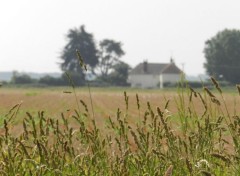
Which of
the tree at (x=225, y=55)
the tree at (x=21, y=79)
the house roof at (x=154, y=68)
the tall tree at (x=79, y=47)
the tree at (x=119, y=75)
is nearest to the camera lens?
the tree at (x=225, y=55)

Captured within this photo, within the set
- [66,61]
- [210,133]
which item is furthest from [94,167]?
[66,61]

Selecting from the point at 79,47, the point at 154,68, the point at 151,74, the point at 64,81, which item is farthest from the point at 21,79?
the point at 154,68

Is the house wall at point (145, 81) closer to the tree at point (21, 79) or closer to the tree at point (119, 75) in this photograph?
the tree at point (119, 75)

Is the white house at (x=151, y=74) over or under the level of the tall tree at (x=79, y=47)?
under

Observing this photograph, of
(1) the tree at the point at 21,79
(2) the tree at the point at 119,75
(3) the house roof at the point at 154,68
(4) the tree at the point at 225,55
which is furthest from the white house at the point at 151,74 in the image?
(1) the tree at the point at 21,79

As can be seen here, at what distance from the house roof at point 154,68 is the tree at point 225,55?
51.0 ft

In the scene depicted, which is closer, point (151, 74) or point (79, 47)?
point (79, 47)

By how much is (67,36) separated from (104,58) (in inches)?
486

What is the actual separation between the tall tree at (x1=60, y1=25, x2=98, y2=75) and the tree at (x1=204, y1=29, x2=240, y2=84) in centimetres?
3112

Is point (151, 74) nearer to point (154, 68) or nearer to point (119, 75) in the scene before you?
point (154, 68)

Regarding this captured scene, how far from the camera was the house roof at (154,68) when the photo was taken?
133775 millimetres

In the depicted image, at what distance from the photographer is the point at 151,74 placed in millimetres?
137250

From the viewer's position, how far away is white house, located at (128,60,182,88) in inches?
5241

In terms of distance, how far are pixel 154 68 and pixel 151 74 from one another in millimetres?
2639
